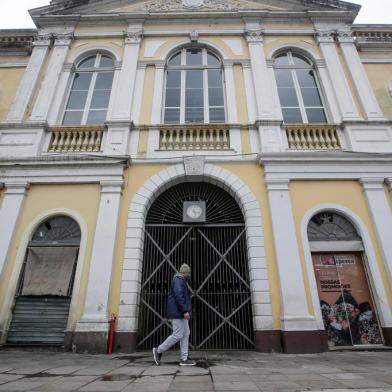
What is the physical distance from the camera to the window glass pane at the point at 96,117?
27.0ft

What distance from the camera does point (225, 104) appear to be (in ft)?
27.6

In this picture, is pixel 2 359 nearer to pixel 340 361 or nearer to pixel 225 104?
pixel 340 361

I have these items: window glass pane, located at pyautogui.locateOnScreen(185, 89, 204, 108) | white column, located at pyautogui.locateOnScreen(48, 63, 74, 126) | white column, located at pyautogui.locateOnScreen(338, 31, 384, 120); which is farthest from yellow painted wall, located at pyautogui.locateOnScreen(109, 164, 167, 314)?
white column, located at pyautogui.locateOnScreen(338, 31, 384, 120)

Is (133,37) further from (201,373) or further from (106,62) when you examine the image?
(201,373)

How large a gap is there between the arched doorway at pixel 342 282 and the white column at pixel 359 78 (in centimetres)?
346

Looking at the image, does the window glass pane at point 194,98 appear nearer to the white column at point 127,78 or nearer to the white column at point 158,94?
the white column at point 158,94

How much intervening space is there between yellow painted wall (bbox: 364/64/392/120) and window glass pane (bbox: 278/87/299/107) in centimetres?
259

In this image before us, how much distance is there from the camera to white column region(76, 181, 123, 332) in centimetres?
574

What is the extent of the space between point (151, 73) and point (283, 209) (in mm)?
5817

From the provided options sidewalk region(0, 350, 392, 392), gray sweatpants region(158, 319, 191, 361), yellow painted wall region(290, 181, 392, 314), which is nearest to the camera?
sidewalk region(0, 350, 392, 392)

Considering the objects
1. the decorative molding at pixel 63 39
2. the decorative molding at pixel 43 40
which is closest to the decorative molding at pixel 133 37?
the decorative molding at pixel 63 39

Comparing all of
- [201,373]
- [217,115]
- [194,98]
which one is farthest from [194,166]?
[201,373]

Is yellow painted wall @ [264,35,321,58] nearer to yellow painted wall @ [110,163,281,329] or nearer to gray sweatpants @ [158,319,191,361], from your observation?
yellow painted wall @ [110,163,281,329]

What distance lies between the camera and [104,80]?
9.03 meters
